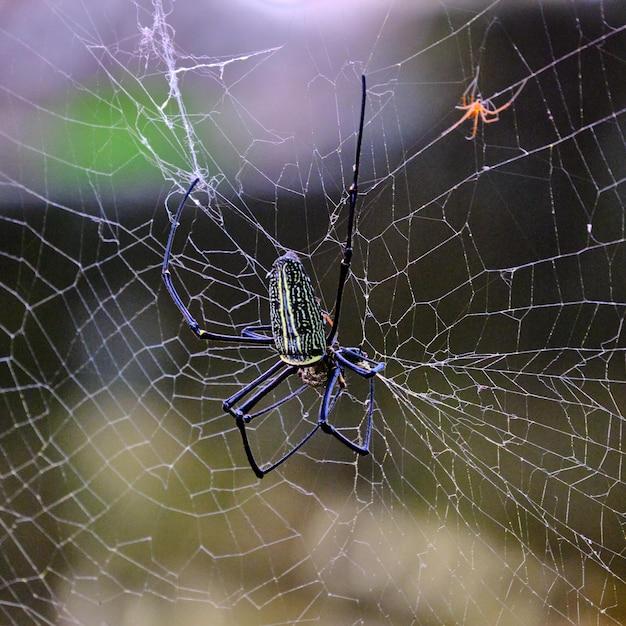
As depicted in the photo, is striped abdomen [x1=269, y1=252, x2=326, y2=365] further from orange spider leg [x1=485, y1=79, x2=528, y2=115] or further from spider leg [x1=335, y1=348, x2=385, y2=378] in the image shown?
orange spider leg [x1=485, y1=79, x2=528, y2=115]

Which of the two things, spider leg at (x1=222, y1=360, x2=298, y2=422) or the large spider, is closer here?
the large spider

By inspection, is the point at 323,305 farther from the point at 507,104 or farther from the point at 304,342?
the point at 507,104

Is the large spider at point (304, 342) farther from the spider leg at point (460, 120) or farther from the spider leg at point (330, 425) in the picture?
the spider leg at point (460, 120)

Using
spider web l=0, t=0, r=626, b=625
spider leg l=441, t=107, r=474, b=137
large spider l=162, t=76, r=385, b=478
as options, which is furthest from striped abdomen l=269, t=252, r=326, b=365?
spider leg l=441, t=107, r=474, b=137

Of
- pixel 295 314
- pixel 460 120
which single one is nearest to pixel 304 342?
pixel 295 314

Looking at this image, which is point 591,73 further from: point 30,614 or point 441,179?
point 30,614

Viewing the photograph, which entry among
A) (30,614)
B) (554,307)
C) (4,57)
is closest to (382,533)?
(554,307)

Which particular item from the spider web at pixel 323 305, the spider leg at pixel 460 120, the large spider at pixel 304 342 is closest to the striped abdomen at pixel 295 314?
the large spider at pixel 304 342
